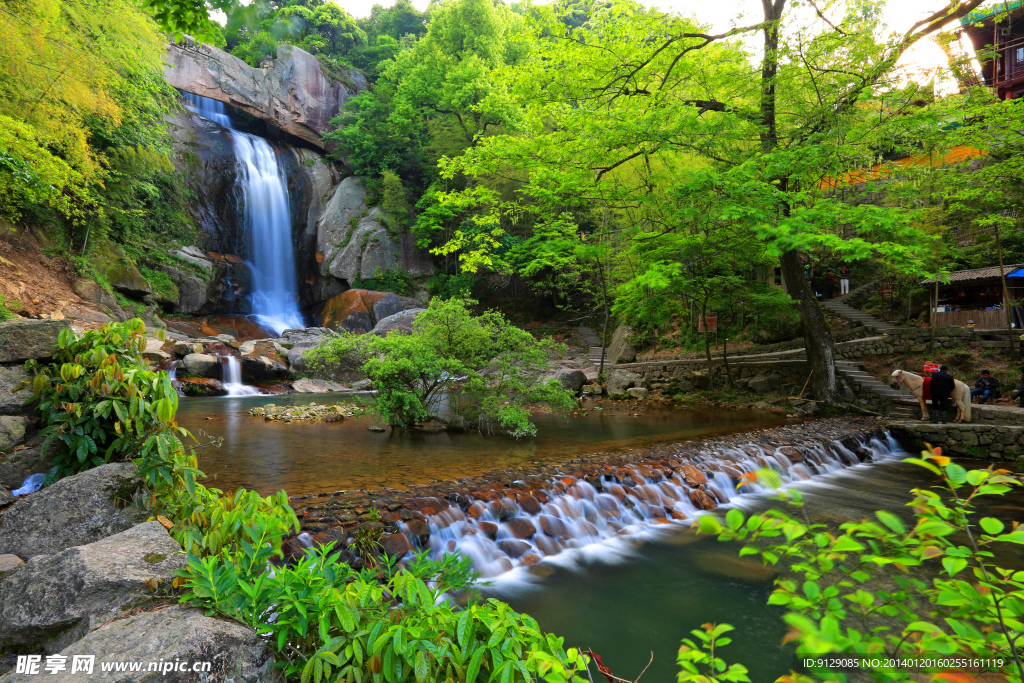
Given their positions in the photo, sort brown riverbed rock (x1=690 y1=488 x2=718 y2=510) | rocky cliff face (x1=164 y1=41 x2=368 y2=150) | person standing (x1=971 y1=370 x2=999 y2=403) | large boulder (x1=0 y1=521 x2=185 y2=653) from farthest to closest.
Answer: rocky cliff face (x1=164 y1=41 x2=368 y2=150) → person standing (x1=971 y1=370 x2=999 y2=403) → brown riverbed rock (x1=690 y1=488 x2=718 y2=510) → large boulder (x1=0 y1=521 x2=185 y2=653)

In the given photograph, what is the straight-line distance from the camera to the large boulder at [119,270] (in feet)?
65.3

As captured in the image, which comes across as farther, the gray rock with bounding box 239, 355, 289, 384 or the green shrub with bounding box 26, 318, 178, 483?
the gray rock with bounding box 239, 355, 289, 384

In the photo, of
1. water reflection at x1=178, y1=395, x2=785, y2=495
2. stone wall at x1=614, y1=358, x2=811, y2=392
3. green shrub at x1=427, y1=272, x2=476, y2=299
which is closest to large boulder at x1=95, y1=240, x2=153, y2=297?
water reflection at x1=178, y1=395, x2=785, y2=495

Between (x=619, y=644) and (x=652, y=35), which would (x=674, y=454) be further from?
(x=652, y=35)

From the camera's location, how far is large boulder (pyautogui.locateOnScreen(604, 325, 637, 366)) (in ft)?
73.3

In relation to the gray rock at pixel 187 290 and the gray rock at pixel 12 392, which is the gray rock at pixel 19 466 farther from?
the gray rock at pixel 187 290

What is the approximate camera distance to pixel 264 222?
29.2m

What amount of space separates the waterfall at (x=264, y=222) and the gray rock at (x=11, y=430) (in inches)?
978

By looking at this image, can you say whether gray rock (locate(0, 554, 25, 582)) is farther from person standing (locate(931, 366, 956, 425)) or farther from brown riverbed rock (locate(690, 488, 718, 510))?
person standing (locate(931, 366, 956, 425))

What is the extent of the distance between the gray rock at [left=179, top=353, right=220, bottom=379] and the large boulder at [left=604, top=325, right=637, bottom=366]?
1639cm

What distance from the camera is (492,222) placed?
44.1ft

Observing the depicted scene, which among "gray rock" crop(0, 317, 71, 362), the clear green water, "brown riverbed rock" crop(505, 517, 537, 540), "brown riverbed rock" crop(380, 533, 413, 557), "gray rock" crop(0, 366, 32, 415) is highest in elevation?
"gray rock" crop(0, 317, 71, 362)

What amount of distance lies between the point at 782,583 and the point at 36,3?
1882 cm

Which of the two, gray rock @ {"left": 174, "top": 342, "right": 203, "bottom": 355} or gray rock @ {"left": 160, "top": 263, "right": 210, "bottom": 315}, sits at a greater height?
gray rock @ {"left": 160, "top": 263, "right": 210, "bottom": 315}
